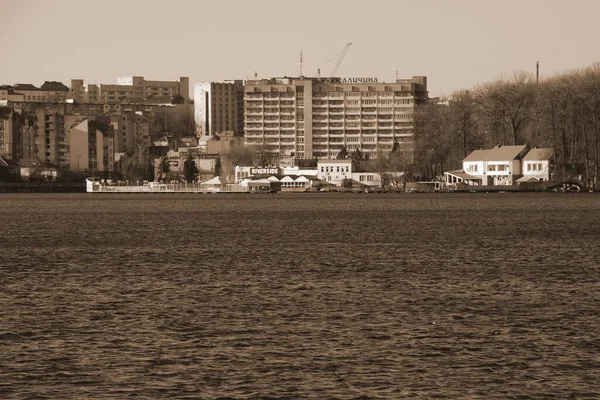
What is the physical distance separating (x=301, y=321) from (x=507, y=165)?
157m

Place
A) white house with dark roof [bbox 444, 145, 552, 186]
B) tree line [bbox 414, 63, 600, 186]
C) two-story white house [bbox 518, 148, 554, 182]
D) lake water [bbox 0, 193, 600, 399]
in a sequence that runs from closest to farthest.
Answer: lake water [bbox 0, 193, 600, 399] → tree line [bbox 414, 63, 600, 186] → two-story white house [bbox 518, 148, 554, 182] → white house with dark roof [bbox 444, 145, 552, 186]

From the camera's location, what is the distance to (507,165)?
190375 mm

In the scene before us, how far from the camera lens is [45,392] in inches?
1068

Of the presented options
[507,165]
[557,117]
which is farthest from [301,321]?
[507,165]

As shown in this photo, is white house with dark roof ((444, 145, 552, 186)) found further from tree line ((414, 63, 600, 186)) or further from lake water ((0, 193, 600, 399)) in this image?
lake water ((0, 193, 600, 399))

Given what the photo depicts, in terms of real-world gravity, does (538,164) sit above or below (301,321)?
above

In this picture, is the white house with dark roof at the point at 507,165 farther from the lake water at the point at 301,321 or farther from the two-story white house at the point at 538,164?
the lake water at the point at 301,321

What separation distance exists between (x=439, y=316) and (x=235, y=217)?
266 ft

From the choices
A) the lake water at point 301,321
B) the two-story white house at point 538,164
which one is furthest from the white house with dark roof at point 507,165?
the lake water at point 301,321

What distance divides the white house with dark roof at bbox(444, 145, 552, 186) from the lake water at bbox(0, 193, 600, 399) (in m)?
117

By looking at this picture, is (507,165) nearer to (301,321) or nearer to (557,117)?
(557,117)

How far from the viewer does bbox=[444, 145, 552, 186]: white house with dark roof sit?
18638 centimetres

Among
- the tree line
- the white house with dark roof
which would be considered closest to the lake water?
the tree line

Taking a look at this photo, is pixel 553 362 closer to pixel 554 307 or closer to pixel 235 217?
pixel 554 307
